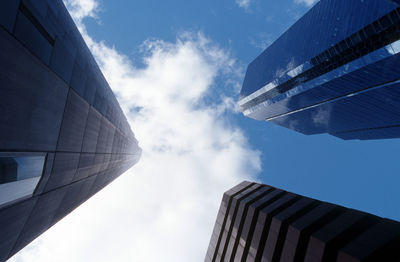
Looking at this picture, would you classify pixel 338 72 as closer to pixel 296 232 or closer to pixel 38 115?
pixel 296 232

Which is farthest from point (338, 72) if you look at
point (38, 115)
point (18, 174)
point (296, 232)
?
point (18, 174)

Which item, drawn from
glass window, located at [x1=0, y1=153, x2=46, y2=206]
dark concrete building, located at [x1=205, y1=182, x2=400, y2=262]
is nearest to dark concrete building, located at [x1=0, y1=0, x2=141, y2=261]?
glass window, located at [x1=0, y1=153, x2=46, y2=206]

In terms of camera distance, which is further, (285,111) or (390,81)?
(285,111)

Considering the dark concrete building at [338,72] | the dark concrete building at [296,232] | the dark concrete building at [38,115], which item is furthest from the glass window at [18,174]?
the dark concrete building at [338,72]

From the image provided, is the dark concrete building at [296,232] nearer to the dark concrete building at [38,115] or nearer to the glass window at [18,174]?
the dark concrete building at [38,115]

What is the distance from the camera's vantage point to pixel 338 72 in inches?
3152

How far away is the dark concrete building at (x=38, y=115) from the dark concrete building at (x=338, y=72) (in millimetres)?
77499

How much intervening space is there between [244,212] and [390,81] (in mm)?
81641

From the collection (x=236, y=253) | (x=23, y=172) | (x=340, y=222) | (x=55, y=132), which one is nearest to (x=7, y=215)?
(x=23, y=172)

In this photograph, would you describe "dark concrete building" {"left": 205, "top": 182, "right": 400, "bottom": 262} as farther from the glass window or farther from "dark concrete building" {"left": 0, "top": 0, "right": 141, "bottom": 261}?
the glass window

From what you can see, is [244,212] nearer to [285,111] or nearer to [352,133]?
[285,111]

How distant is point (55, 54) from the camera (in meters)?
8.59

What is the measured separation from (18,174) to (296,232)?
14.7m

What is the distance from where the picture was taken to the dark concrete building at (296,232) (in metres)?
11.3
